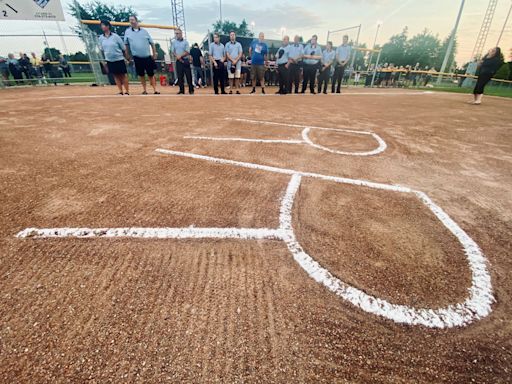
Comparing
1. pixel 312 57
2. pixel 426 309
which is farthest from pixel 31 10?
pixel 426 309

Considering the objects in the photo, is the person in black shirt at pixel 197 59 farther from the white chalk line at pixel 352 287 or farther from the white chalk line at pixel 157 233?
the white chalk line at pixel 157 233

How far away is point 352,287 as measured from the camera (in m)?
1.31

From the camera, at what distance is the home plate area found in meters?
1.22

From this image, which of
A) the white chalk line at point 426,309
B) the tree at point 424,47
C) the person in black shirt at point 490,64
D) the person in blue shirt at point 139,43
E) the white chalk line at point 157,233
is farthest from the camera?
the tree at point 424,47

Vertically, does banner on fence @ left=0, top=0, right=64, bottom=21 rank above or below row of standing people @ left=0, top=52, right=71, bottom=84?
above

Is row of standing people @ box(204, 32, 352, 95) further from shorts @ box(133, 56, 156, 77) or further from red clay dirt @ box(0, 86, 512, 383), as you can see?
red clay dirt @ box(0, 86, 512, 383)

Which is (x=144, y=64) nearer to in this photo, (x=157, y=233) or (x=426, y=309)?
(x=157, y=233)

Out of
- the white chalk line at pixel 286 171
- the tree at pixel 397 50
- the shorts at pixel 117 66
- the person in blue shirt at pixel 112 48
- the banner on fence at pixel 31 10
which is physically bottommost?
the white chalk line at pixel 286 171

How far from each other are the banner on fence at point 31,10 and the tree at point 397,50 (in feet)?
202

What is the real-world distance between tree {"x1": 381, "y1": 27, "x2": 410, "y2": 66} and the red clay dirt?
65467 millimetres

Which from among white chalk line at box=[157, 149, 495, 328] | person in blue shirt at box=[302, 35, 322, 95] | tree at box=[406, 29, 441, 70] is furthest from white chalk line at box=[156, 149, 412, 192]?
tree at box=[406, 29, 441, 70]

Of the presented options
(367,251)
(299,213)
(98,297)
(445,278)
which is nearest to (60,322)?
Answer: (98,297)

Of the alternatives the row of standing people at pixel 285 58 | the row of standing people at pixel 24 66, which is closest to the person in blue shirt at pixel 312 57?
the row of standing people at pixel 285 58

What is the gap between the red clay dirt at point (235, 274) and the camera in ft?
3.23
